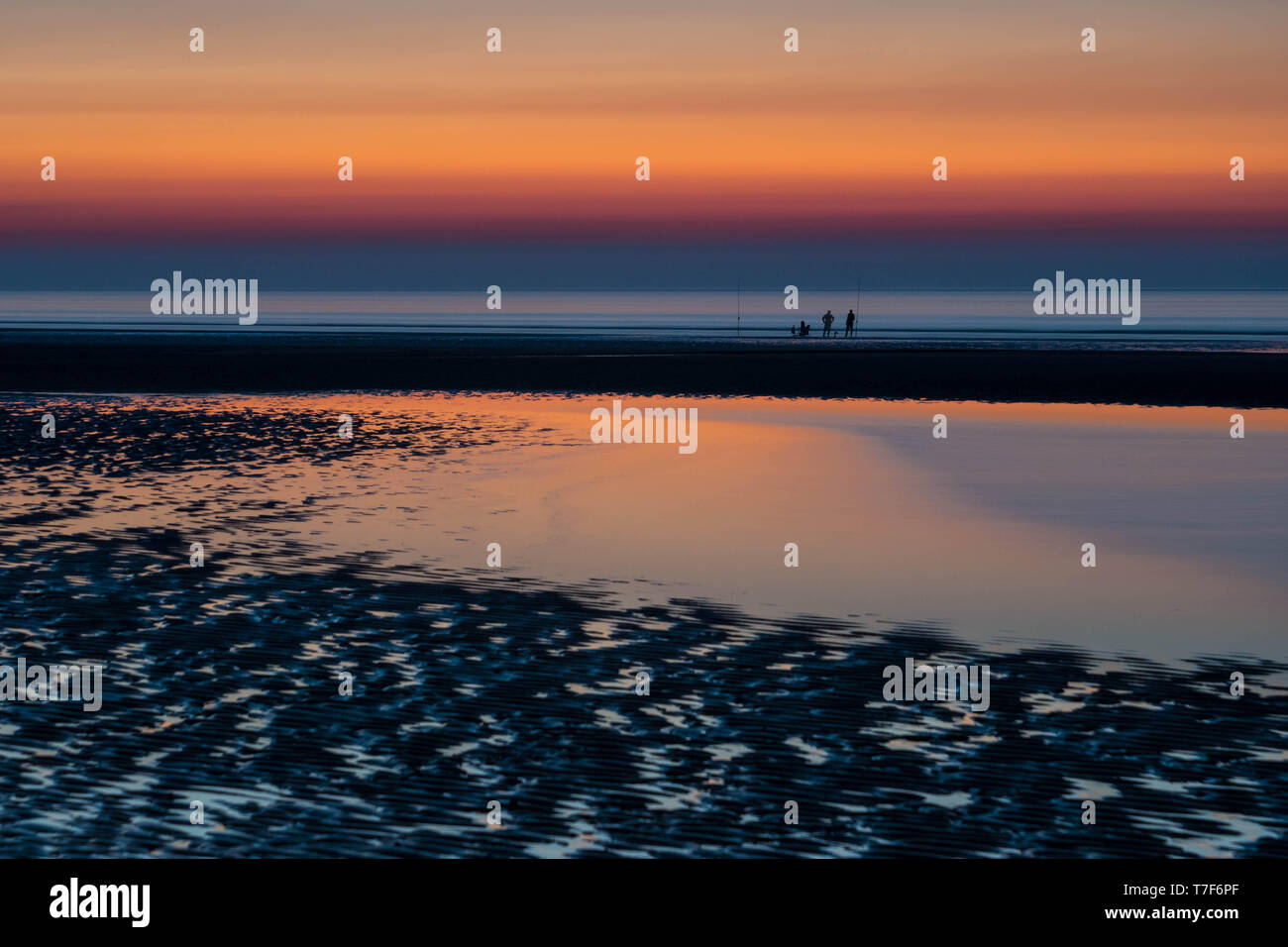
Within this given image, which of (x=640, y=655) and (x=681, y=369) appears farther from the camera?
(x=681, y=369)

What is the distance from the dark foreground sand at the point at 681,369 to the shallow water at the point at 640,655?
2361cm

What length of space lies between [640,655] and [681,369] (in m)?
48.0

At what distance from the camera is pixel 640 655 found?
14.0 m

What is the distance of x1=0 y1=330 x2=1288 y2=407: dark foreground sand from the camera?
51.6 metres

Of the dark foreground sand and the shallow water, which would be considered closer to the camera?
the shallow water

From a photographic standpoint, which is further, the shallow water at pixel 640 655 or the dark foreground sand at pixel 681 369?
the dark foreground sand at pixel 681 369

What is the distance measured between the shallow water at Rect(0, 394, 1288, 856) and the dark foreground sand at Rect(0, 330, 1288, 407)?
77.4 feet

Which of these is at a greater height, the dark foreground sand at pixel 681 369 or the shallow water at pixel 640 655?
the dark foreground sand at pixel 681 369

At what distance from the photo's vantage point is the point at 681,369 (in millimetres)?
61531

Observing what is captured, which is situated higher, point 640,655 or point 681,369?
point 681,369

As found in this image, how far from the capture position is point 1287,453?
103 feet

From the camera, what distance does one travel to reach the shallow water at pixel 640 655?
31.3ft
